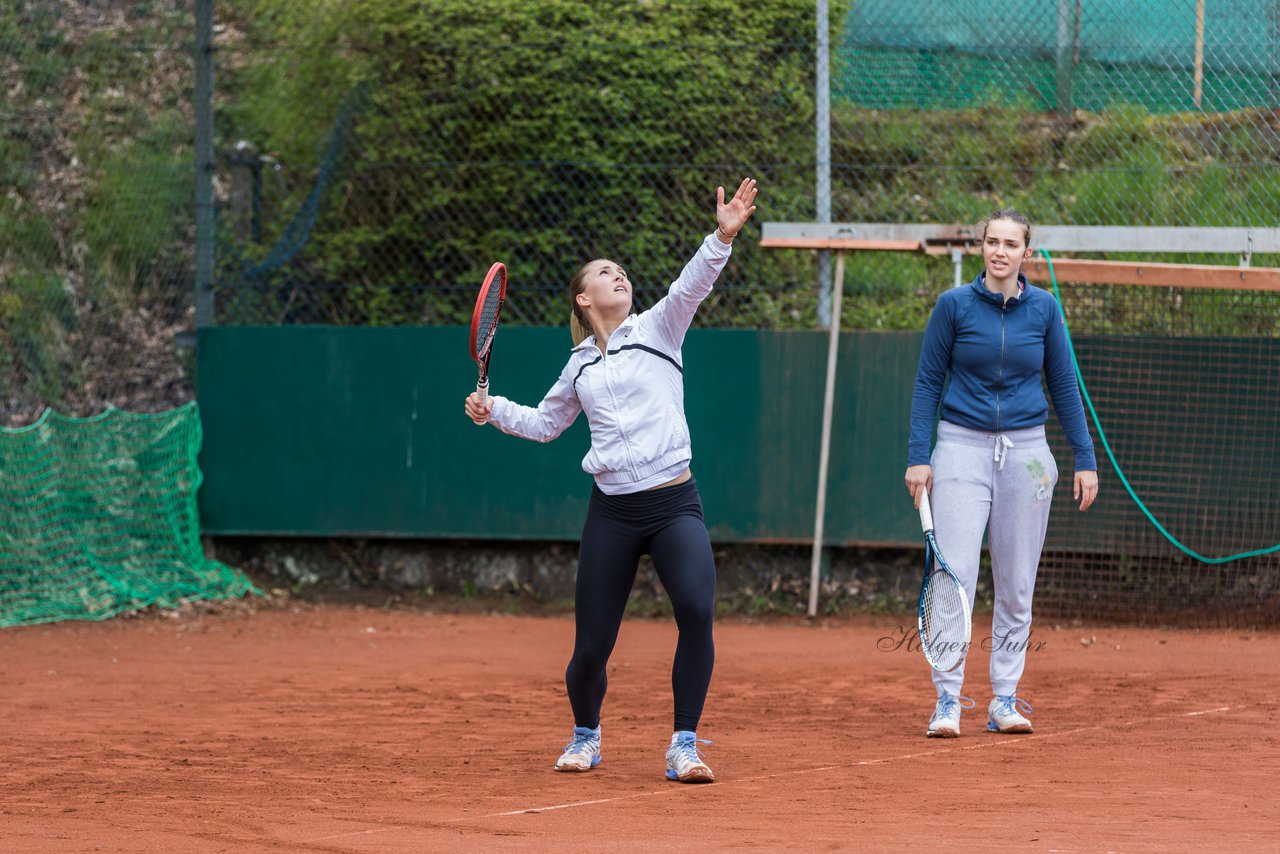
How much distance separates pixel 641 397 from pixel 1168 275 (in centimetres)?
481

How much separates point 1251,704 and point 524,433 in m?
3.46

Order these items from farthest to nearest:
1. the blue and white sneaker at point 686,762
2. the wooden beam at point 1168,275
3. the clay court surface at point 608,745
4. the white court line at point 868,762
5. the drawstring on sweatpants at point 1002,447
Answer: the wooden beam at point 1168,275
the drawstring on sweatpants at point 1002,447
the blue and white sneaker at point 686,762
the white court line at point 868,762
the clay court surface at point 608,745

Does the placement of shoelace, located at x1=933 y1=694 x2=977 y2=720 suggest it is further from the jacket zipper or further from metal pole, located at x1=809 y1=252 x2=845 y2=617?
metal pole, located at x1=809 y1=252 x2=845 y2=617

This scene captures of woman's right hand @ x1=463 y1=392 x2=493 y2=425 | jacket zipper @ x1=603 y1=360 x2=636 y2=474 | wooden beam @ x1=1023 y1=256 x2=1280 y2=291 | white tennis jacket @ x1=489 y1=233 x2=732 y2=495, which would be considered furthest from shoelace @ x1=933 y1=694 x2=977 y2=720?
wooden beam @ x1=1023 y1=256 x2=1280 y2=291

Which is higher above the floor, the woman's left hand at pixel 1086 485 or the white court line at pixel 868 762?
the woman's left hand at pixel 1086 485

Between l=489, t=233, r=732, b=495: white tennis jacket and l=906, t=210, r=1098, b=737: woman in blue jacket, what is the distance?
1160 mm

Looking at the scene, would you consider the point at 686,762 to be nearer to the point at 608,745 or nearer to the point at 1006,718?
the point at 608,745

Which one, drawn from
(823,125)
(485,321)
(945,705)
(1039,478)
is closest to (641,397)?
(485,321)

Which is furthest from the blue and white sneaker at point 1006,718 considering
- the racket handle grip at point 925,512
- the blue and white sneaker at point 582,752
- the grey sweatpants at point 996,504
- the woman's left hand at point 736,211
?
the woman's left hand at point 736,211

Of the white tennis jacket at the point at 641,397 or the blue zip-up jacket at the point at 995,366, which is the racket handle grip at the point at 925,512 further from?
the white tennis jacket at the point at 641,397

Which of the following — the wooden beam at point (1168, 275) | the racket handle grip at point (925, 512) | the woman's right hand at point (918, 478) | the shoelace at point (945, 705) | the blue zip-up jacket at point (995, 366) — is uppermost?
the wooden beam at point (1168, 275)

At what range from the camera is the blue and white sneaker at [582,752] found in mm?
5277

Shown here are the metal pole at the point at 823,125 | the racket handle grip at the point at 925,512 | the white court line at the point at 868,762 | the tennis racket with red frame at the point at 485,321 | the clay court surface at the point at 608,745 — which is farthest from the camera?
the metal pole at the point at 823,125

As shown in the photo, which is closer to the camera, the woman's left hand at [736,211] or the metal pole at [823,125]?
the woman's left hand at [736,211]
